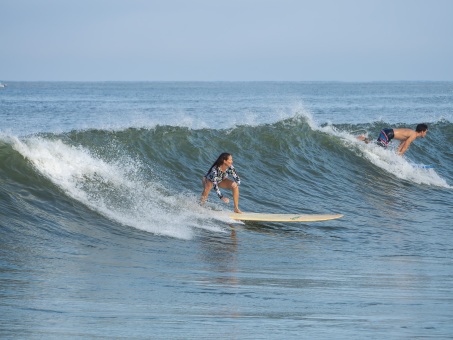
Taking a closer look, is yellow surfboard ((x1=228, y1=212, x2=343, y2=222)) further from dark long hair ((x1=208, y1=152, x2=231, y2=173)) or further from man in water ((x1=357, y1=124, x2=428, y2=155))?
man in water ((x1=357, y1=124, x2=428, y2=155))

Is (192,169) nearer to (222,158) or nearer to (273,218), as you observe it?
(222,158)

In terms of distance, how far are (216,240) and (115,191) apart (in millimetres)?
3078

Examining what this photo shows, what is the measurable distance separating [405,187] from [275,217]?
20.5 ft

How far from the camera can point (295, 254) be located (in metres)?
10.4

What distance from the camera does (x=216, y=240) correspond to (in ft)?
37.2

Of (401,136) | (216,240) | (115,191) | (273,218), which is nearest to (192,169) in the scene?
(115,191)

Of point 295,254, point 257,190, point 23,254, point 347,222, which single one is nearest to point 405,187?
point 257,190

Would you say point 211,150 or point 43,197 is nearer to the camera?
point 43,197

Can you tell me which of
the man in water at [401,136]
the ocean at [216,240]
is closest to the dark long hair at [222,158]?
the ocean at [216,240]

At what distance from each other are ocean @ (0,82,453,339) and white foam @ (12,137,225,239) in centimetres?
4

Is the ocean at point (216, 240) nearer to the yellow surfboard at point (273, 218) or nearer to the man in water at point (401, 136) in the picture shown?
the yellow surfboard at point (273, 218)

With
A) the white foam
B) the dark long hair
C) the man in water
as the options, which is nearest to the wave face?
the white foam

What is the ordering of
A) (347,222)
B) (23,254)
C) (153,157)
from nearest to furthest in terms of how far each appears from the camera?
(23,254)
(347,222)
(153,157)

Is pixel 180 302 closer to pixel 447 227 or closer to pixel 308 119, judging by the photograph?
pixel 447 227
